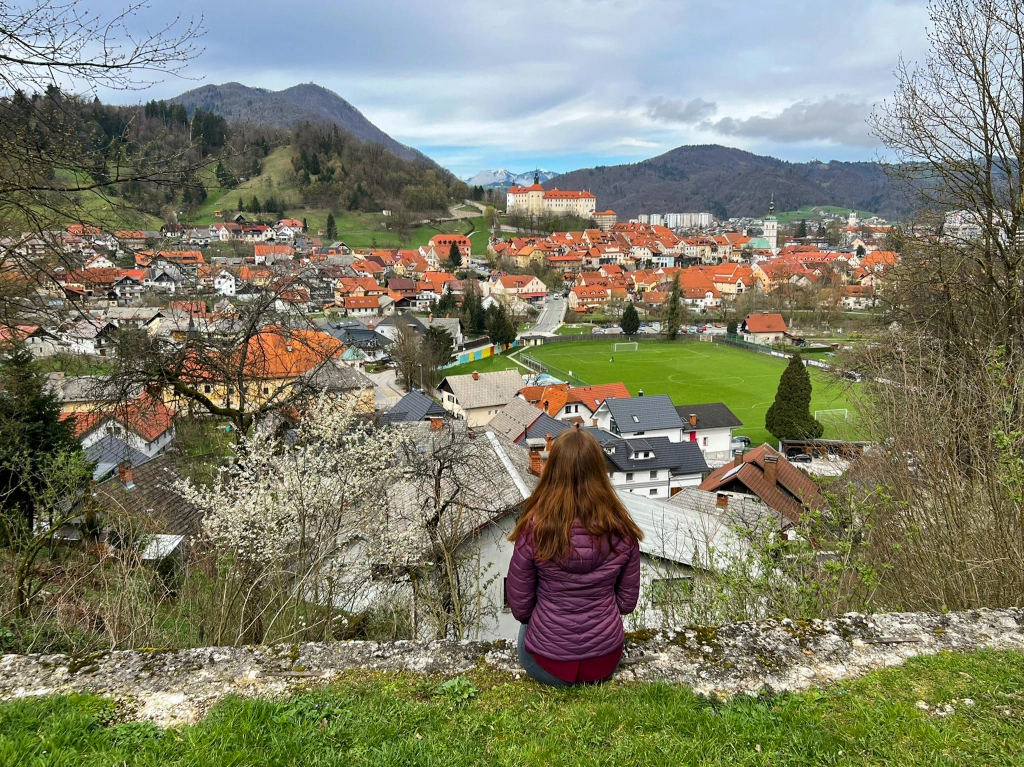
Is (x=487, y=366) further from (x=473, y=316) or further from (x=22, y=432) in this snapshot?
(x=22, y=432)

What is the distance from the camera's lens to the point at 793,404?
3089 cm

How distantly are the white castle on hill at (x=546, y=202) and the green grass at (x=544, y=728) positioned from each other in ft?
466

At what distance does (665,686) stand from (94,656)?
3.07 meters

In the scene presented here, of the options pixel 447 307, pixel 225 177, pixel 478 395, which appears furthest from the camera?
pixel 447 307

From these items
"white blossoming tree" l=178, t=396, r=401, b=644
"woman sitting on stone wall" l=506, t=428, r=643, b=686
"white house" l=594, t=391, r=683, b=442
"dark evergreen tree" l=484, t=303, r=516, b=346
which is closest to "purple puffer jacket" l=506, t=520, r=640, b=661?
"woman sitting on stone wall" l=506, t=428, r=643, b=686

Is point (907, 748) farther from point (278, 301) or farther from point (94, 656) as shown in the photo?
point (278, 301)

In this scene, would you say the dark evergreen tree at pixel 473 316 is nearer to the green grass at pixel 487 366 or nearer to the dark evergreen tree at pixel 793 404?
the green grass at pixel 487 366

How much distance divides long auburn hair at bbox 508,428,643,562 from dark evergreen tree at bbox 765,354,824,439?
30.1m

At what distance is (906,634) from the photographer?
11.7 feet

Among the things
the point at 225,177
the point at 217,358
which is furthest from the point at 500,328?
the point at 225,177

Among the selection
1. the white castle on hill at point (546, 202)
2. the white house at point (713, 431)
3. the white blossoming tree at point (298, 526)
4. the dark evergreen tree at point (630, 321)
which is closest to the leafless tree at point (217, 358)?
the white blossoming tree at point (298, 526)

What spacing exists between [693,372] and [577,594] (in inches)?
1966

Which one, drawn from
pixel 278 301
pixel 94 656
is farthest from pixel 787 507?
pixel 94 656

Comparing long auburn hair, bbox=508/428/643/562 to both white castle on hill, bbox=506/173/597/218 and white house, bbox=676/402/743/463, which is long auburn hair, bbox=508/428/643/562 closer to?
white house, bbox=676/402/743/463
